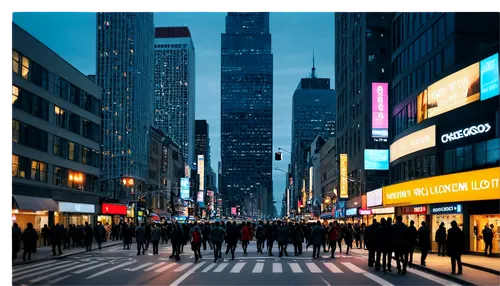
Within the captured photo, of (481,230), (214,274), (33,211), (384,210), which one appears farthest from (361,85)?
(214,274)

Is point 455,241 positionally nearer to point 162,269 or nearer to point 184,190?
point 162,269

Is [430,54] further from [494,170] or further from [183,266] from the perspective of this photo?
[183,266]

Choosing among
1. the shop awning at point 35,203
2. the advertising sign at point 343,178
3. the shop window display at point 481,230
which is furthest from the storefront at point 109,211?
the shop window display at point 481,230

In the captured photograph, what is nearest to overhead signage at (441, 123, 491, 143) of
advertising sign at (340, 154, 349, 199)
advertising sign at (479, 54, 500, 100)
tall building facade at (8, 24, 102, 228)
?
advertising sign at (479, 54, 500, 100)

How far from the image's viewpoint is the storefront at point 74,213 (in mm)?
56603

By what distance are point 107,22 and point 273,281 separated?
170 metres

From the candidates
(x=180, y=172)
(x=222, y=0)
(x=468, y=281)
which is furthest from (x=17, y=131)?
(x=180, y=172)

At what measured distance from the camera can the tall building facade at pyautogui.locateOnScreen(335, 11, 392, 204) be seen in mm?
79094

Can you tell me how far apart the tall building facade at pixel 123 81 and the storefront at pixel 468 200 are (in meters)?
133

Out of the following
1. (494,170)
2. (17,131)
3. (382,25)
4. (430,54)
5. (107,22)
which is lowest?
(494,170)

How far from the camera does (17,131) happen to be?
157 ft

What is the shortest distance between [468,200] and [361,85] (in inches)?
2001

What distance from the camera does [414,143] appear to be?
45531 mm

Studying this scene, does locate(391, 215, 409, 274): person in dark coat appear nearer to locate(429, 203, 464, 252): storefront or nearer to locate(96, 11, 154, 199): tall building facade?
locate(429, 203, 464, 252): storefront
